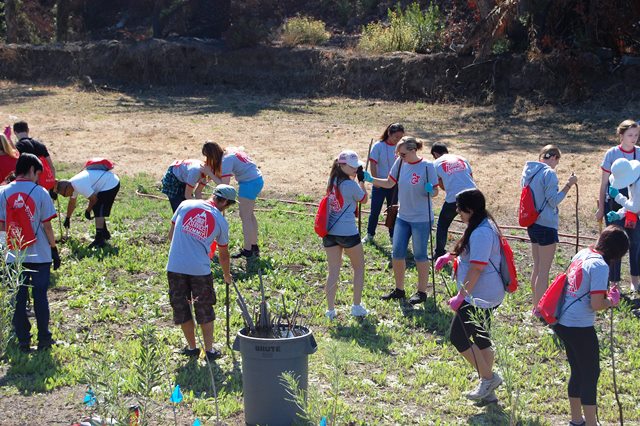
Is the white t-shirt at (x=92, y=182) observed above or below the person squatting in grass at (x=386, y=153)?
below

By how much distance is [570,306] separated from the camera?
6.08 m

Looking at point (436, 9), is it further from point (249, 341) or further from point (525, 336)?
point (249, 341)

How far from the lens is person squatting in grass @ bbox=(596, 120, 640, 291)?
9336 mm

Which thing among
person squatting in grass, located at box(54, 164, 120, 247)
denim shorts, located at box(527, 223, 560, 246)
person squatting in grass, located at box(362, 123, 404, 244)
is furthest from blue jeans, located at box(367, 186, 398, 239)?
person squatting in grass, located at box(54, 164, 120, 247)

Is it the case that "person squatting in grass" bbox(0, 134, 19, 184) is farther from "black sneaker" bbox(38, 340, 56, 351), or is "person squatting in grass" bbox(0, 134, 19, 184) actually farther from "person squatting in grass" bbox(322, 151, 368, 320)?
"person squatting in grass" bbox(322, 151, 368, 320)

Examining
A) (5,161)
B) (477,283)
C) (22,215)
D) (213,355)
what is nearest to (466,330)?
(477,283)

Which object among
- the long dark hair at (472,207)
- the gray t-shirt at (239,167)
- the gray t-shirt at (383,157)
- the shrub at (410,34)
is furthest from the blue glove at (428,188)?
the shrub at (410,34)

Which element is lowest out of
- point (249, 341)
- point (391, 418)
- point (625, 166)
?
point (391, 418)

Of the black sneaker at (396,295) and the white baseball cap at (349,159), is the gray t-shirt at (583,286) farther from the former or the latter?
the black sneaker at (396,295)

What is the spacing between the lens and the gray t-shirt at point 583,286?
593 centimetres

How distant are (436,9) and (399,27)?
1232 mm

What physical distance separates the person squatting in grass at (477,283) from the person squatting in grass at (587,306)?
0.66m

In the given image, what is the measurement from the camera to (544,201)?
8.62 meters

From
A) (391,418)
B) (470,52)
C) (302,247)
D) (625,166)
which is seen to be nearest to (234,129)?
A: (470,52)
